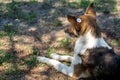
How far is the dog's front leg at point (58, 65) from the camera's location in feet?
19.1

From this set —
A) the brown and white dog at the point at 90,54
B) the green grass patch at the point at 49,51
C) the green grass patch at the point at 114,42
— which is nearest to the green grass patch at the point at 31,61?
the green grass patch at the point at 49,51

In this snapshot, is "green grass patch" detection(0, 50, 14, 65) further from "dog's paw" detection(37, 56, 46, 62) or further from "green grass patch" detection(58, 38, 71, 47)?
"green grass patch" detection(58, 38, 71, 47)

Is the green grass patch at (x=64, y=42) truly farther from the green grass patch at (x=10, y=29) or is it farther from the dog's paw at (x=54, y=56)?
the green grass patch at (x=10, y=29)

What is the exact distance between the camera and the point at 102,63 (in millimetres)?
5387

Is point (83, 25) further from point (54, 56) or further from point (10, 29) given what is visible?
point (10, 29)

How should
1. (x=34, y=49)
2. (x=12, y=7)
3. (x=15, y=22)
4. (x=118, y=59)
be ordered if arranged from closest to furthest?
1. (x=118, y=59)
2. (x=34, y=49)
3. (x=15, y=22)
4. (x=12, y=7)

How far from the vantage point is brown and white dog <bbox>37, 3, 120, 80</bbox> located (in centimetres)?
534

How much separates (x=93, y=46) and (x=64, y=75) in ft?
2.91

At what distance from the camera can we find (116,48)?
677 centimetres

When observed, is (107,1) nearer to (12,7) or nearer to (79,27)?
(12,7)

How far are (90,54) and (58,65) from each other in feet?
2.78

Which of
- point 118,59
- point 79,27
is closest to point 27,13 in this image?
point 79,27

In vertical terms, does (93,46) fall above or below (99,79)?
above

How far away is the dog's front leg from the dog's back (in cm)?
40
